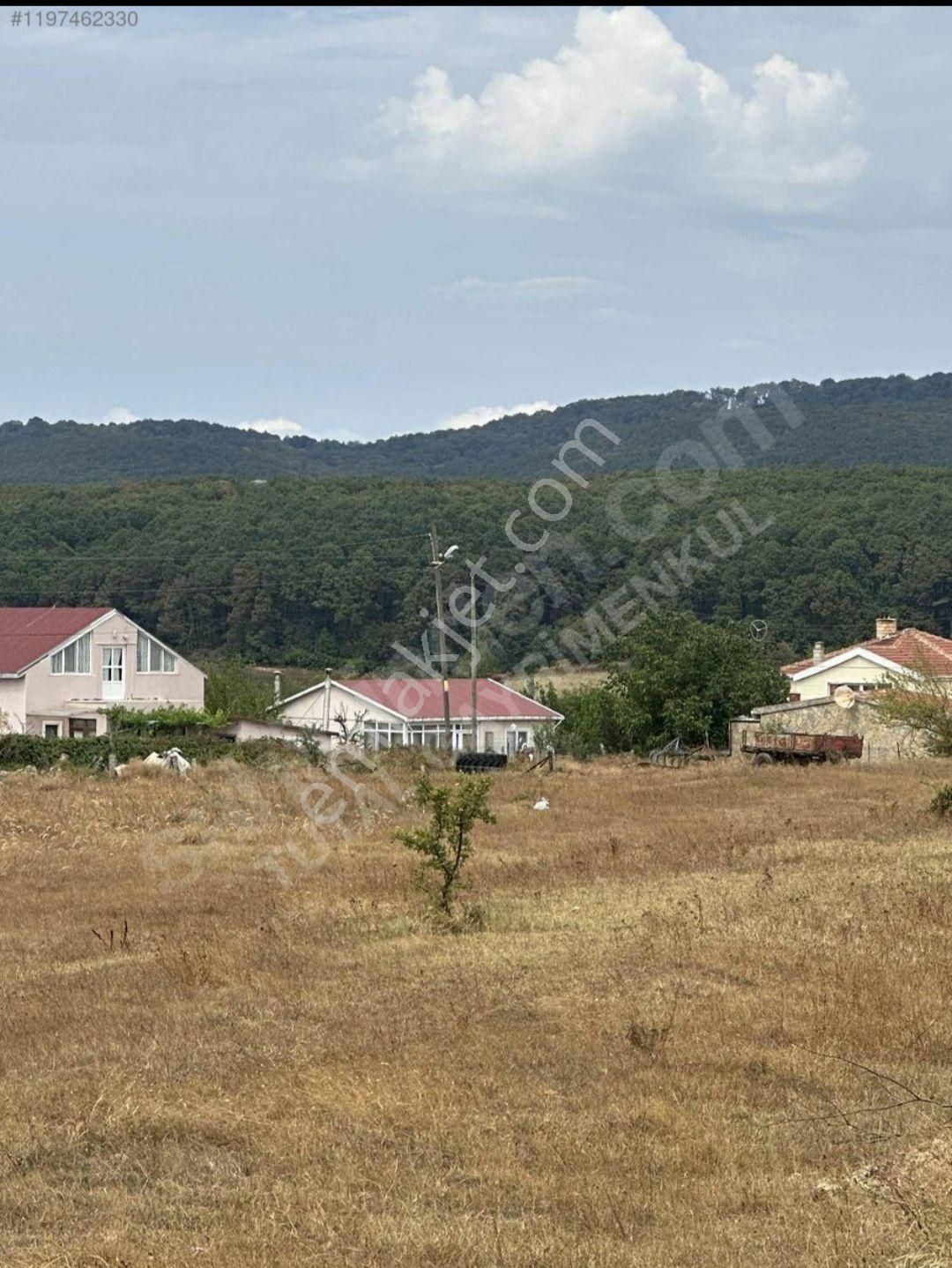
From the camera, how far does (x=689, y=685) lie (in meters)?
53.1

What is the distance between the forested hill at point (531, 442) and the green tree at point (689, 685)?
24.9 meters

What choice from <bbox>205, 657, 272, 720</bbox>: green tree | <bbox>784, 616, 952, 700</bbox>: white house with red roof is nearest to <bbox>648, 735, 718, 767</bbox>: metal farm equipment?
<bbox>784, 616, 952, 700</bbox>: white house with red roof

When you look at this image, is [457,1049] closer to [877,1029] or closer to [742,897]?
[877,1029]

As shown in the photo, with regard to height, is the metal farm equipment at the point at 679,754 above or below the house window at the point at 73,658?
below

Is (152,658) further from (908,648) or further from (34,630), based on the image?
(908,648)

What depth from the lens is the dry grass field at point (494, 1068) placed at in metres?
6.68

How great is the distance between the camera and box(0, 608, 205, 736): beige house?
173ft

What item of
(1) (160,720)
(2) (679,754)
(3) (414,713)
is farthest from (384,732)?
(2) (679,754)

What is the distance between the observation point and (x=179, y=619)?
245ft

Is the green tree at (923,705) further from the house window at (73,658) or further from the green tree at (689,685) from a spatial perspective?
the house window at (73,658)

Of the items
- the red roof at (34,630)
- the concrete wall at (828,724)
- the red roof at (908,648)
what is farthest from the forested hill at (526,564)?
the red roof at (34,630)

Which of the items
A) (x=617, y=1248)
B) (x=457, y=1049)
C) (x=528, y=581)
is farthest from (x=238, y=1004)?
(x=528, y=581)

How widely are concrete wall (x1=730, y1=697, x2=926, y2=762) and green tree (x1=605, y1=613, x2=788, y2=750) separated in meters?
1.02

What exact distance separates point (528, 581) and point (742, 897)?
4567 cm
